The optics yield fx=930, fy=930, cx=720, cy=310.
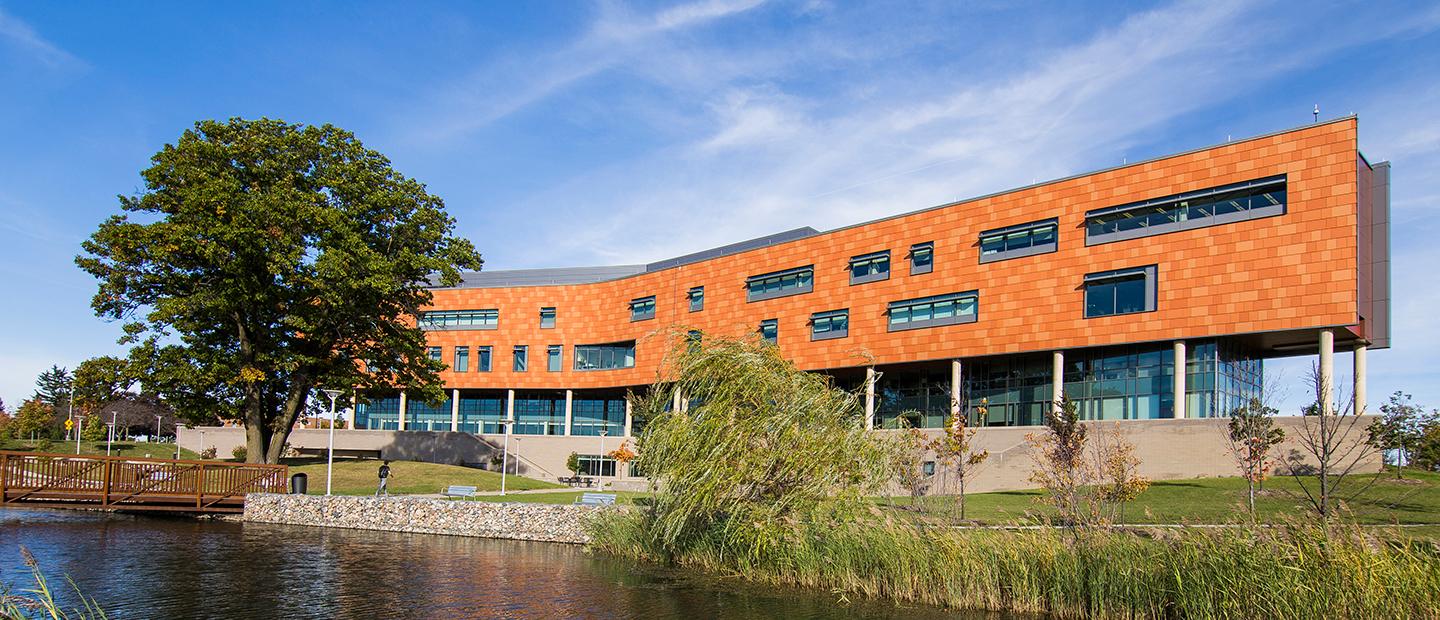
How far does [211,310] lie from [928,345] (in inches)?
1327

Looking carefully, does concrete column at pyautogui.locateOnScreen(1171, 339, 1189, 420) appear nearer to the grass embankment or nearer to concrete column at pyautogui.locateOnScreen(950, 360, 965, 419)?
concrete column at pyautogui.locateOnScreen(950, 360, 965, 419)

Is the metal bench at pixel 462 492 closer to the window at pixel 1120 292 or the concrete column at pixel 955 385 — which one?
the concrete column at pixel 955 385

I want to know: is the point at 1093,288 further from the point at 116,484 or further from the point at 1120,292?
the point at 116,484

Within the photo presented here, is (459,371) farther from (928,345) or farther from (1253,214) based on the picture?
(1253,214)

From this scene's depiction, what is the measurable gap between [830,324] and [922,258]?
22.4 ft

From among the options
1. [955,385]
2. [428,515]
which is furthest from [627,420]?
[428,515]

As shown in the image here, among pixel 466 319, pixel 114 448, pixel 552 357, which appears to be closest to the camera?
pixel 552 357

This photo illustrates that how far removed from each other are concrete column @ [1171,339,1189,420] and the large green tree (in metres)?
33.4

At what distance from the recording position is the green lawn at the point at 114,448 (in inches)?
2657

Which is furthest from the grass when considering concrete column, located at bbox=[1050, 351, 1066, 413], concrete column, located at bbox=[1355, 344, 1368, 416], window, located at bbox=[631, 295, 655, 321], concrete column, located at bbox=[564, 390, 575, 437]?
concrete column, located at bbox=[1355, 344, 1368, 416]

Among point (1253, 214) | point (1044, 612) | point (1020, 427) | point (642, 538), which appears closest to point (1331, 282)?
point (1253, 214)

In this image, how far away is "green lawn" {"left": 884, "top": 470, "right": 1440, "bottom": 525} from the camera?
26172mm

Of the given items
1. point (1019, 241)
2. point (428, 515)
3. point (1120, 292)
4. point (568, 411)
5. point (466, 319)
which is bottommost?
point (428, 515)

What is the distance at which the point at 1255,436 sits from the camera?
3136 cm
